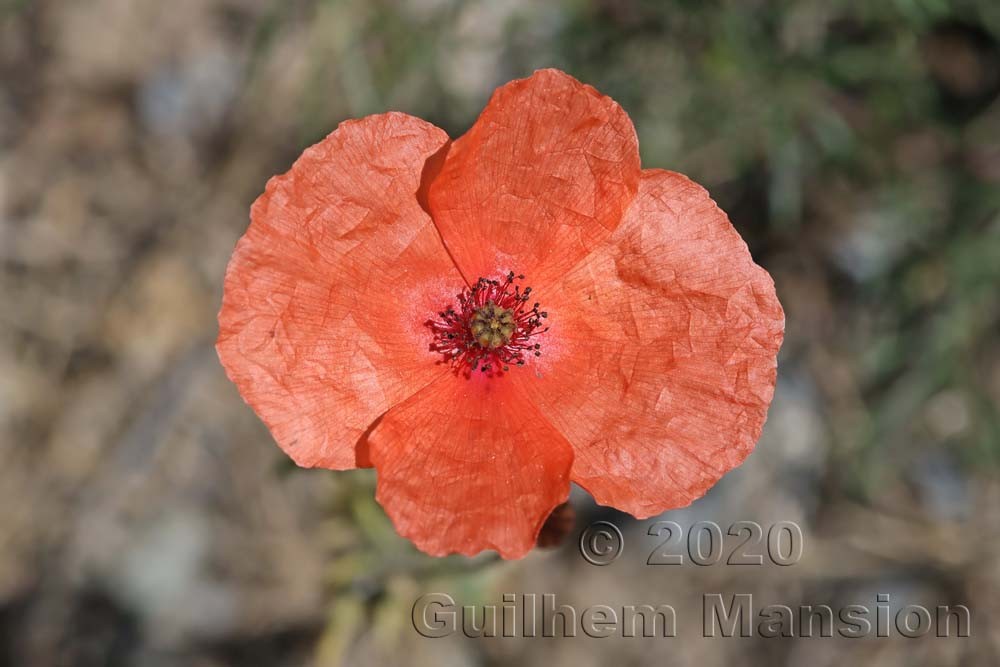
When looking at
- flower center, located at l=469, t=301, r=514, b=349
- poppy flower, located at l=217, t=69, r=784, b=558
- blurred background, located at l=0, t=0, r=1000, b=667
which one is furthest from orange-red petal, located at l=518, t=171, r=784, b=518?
blurred background, located at l=0, t=0, r=1000, b=667

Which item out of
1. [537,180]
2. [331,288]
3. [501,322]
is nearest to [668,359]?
[501,322]

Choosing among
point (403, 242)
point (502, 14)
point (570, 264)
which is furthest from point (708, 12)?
point (403, 242)

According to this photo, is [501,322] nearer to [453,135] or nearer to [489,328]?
[489,328]

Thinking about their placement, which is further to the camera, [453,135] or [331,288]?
[453,135]

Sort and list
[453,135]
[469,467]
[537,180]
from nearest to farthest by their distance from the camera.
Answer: [469,467] → [537,180] → [453,135]

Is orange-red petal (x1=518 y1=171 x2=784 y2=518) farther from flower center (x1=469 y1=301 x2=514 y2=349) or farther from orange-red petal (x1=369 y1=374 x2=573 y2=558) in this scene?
flower center (x1=469 y1=301 x2=514 y2=349)

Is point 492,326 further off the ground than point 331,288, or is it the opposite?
point 331,288
